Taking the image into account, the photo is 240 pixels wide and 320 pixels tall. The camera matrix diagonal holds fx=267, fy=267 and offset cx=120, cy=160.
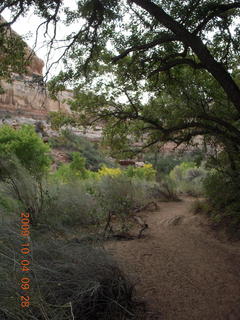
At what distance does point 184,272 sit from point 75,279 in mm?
2154

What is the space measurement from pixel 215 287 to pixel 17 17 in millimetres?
5777

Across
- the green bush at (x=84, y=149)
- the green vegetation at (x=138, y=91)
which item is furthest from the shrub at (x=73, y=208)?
the green bush at (x=84, y=149)

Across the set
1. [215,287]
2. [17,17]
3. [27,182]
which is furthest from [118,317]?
[17,17]

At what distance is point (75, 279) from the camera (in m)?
2.63

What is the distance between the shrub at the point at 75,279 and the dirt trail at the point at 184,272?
483mm

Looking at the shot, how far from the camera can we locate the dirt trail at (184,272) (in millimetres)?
3153

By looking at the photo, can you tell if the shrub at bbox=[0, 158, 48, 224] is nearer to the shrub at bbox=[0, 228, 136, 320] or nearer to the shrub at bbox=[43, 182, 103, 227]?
the shrub at bbox=[43, 182, 103, 227]

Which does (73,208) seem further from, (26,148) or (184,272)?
(26,148)

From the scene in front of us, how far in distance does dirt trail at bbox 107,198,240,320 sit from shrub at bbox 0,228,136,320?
483 millimetres

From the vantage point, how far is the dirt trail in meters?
3.15

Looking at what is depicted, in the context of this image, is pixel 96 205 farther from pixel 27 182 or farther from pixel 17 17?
pixel 17 17

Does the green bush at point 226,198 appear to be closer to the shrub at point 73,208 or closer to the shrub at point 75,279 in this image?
the shrub at point 73,208

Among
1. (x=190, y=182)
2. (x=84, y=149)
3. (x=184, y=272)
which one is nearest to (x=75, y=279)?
(x=184, y=272)

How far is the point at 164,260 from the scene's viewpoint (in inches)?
181
